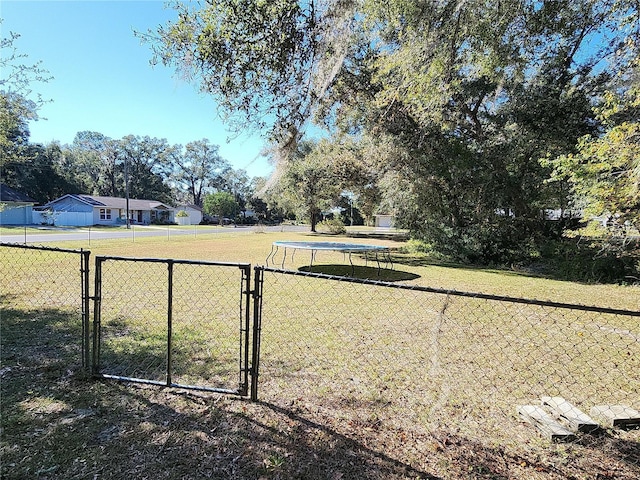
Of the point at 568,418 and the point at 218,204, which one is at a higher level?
the point at 218,204

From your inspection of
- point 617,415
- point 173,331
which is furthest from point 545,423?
point 173,331

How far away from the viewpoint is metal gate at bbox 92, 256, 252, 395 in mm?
2873

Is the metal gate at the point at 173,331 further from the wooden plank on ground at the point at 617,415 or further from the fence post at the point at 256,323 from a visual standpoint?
the wooden plank on ground at the point at 617,415

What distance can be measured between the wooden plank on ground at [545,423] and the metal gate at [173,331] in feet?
7.11

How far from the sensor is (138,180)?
174 feet

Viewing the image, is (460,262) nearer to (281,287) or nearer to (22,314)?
(281,287)

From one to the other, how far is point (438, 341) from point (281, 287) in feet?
12.4

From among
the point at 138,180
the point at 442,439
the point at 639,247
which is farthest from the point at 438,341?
the point at 138,180

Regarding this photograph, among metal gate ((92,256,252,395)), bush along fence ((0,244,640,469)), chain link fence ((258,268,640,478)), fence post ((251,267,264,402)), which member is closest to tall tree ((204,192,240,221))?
metal gate ((92,256,252,395))

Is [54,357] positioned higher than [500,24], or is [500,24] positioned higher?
[500,24]

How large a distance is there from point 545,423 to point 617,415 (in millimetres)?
616

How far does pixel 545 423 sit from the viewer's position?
8.32 ft

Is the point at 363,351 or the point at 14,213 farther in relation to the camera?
the point at 14,213

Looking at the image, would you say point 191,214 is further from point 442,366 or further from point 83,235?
point 442,366
